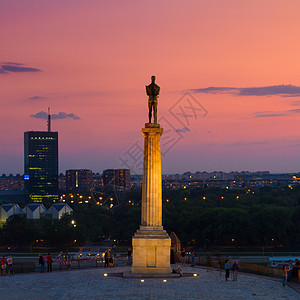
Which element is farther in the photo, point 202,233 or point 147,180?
point 202,233

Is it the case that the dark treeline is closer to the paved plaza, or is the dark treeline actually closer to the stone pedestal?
the stone pedestal

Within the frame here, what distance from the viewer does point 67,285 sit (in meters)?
30.3

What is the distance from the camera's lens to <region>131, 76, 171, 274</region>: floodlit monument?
33531 millimetres

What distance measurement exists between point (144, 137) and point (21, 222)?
175 ft

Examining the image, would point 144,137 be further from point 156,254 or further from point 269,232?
point 269,232

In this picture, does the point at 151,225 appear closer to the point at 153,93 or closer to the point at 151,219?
the point at 151,219

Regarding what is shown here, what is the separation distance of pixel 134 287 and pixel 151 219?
5.84 meters

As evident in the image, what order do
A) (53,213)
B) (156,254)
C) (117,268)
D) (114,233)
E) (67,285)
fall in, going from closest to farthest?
(67,285) < (156,254) < (117,268) < (114,233) < (53,213)

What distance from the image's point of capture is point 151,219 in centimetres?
3447

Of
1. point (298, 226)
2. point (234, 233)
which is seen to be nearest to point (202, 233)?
point (234, 233)

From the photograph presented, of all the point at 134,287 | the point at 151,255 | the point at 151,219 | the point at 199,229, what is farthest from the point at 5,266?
the point at 199,229

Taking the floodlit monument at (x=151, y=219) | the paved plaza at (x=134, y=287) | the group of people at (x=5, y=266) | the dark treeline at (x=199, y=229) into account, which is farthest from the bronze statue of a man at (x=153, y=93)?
the dark treeline at (x=199, y=229)

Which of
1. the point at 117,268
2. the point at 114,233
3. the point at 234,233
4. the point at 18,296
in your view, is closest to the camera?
the point at 18,296

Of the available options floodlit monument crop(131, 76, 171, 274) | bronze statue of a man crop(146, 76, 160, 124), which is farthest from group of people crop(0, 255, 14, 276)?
bronze statue of a man crop(146, 76, 160, 124)
